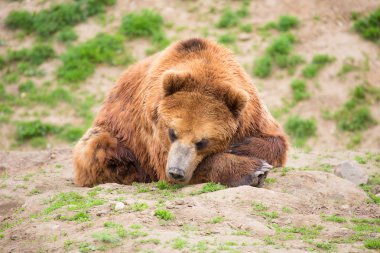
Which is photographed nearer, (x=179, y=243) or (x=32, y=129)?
(x=179, y=243)

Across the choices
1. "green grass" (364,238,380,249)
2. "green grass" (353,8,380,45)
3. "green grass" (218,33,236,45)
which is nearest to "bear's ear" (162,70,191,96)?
"green grass" (364,238,380,249)

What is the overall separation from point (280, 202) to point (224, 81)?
1593mm

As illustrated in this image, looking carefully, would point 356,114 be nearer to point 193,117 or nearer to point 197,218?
point 193,117

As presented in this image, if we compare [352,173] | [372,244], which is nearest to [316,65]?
[352,173]

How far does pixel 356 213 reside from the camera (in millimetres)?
6246

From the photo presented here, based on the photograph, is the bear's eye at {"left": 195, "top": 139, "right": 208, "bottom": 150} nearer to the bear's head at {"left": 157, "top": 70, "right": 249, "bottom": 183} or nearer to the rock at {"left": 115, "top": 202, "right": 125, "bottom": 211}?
the bear's head at {"left": 157, "top": 70, "right": 249, "bottom": 183}

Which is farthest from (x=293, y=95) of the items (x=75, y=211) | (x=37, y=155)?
(x=75, y=211)

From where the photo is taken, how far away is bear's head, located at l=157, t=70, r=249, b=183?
22.1ft

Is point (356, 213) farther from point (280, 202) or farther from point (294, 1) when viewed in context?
point (294, 1)

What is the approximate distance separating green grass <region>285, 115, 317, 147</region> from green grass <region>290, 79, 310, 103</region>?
602 millimetres

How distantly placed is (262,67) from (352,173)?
599 centimetres

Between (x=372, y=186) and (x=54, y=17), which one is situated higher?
(x=54, y=17)

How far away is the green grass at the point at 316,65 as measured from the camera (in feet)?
44.0

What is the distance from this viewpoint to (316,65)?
1351 cm
